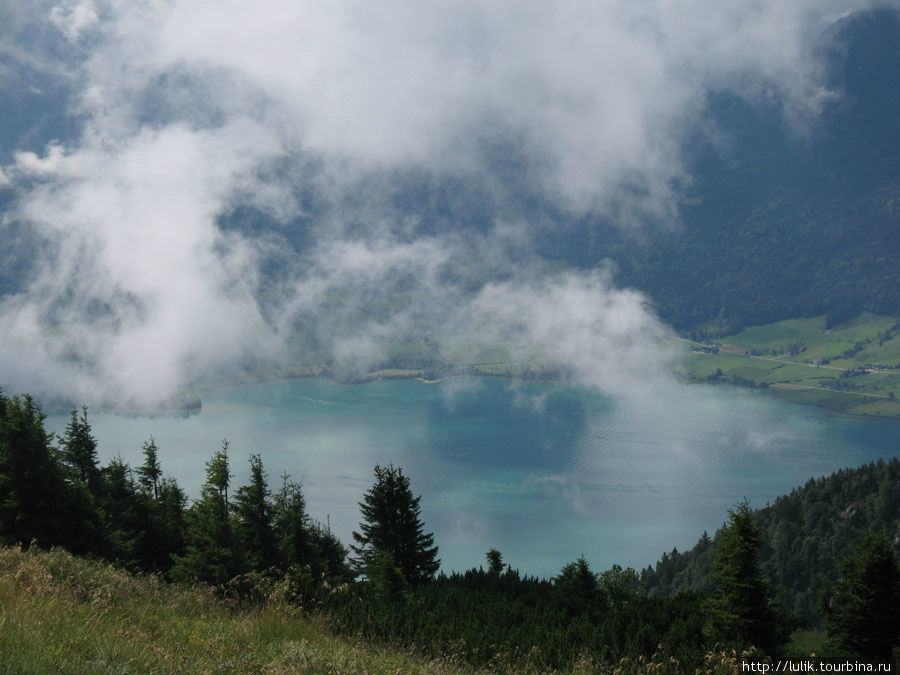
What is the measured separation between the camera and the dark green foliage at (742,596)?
445 inches

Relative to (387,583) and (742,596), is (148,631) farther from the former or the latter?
(742,596)

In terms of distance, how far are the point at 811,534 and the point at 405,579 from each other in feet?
234

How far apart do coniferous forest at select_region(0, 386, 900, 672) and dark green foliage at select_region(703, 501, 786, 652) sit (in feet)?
0.10

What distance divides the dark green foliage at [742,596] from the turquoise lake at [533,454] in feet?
193

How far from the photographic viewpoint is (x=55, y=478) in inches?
589

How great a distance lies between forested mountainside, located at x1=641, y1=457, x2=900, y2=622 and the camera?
2458 inches

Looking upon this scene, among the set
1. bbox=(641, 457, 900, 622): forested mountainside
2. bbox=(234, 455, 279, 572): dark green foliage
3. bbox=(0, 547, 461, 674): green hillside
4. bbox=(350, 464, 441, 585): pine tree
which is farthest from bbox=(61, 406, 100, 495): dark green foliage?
bbox=(641, 457, 900, 622): forested mountainside

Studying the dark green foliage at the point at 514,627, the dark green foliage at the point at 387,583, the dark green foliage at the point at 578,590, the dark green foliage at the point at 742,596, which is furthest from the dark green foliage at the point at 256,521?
the dark green foliage at the point at 742,596

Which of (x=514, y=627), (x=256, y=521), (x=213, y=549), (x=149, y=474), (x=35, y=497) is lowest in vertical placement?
(x=514, y=627)

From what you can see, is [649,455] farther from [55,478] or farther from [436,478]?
[55,478]

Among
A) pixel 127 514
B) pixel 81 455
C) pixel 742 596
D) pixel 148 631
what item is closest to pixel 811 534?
pixel 742 596

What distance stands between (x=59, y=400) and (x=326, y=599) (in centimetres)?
18941

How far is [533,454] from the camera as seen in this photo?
119938mm

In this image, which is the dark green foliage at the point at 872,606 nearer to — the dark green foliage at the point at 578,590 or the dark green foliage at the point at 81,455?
the dark green foliage at the point at 578,590
